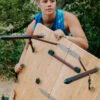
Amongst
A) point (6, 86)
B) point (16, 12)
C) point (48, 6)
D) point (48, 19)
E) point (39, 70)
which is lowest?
point (6, 86)

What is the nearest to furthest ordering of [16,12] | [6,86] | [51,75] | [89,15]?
[51,75], [89,15], [16,12], [6,86]

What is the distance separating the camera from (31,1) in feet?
17.6

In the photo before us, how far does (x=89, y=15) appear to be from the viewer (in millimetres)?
4914

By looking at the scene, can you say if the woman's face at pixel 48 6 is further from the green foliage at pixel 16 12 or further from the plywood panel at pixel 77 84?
the green foliage at pixel 16 12

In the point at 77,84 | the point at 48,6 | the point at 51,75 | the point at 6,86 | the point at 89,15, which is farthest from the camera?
the point at 6,86

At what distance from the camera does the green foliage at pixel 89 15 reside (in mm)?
4793

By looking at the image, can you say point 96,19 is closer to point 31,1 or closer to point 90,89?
point 31,1

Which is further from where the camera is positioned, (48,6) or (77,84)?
(48,6)

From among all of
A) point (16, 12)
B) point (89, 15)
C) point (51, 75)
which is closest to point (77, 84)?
point (51, 75)

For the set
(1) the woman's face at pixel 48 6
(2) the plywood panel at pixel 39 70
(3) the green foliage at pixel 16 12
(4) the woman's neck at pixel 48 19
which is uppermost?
(1) the woman's face at pixel 48 6

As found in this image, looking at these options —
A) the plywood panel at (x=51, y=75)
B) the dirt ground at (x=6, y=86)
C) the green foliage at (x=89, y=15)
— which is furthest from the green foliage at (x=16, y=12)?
the plywood panel at (x=51, y=75)

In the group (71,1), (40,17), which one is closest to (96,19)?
(71,1)

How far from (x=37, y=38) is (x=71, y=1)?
3.42m

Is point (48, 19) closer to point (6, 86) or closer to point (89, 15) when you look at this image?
point (89, 15)
